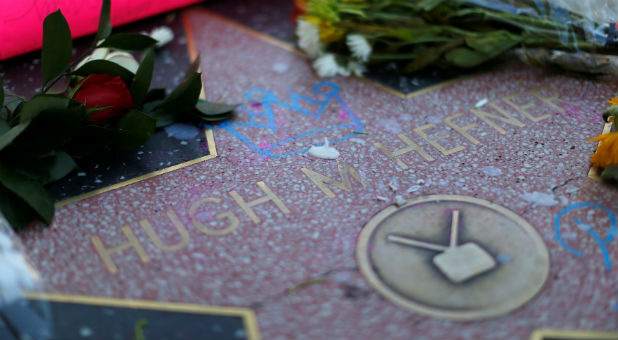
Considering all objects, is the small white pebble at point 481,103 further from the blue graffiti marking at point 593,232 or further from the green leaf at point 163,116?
the green leaf at point 163,116

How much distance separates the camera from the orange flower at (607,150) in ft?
2.93

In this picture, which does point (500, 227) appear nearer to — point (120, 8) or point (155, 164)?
point (155, 164)

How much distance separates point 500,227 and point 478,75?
0.49 metres

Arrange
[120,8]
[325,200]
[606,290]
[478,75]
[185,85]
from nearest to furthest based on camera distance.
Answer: [606,290], [325,200], [185,85], [478,75], [120,8]

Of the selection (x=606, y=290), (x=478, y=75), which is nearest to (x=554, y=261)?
(x=606, y=290)

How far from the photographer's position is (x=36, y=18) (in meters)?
1.22

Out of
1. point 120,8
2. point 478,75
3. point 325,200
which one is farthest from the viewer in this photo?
point 120,8

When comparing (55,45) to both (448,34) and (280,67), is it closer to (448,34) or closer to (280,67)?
(280,67)

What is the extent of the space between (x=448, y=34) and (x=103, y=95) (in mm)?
733

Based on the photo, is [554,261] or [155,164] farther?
[155,164]

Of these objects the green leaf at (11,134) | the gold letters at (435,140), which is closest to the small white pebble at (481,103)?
the gold letters at (435,140)

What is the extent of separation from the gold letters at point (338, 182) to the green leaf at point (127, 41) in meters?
0.37

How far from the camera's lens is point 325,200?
2.96 feet

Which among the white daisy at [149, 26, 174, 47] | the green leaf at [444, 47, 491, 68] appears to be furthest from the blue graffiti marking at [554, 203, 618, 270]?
the white daisy at [149, 26, 174, 47]
